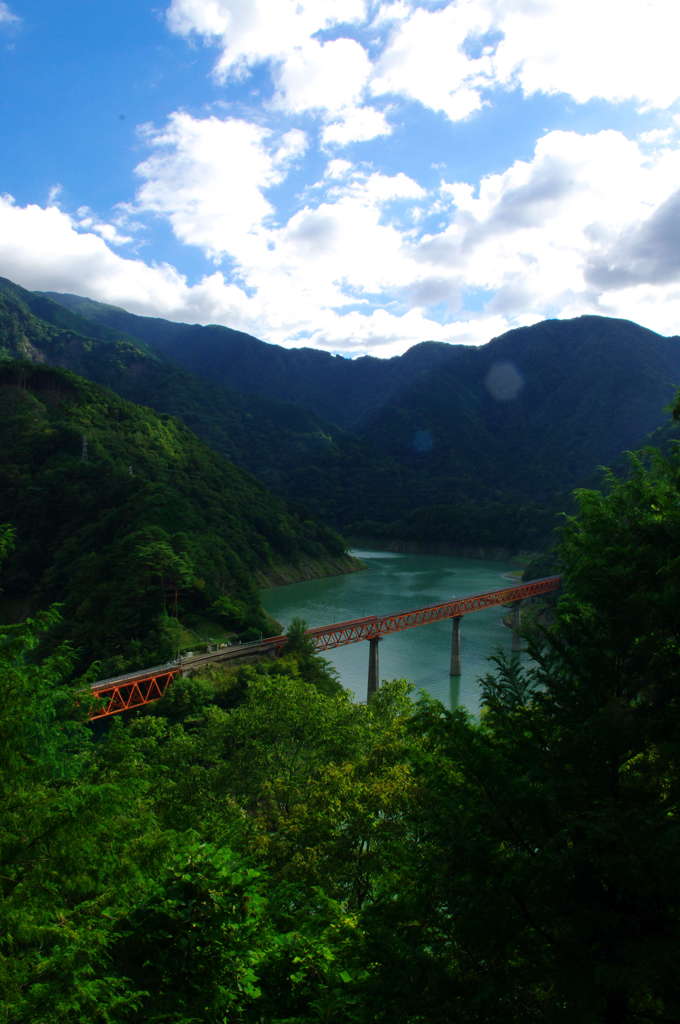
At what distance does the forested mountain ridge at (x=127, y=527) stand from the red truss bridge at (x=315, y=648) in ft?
9.47

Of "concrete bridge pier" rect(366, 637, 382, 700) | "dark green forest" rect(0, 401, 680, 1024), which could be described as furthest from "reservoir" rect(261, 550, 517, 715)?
"dark green forest" rect(0, 401, 680, 1024)

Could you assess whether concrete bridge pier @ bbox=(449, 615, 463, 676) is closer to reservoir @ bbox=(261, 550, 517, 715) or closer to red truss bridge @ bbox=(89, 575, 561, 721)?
red truss bridge @ bbox=(89, 575, 561, 721)

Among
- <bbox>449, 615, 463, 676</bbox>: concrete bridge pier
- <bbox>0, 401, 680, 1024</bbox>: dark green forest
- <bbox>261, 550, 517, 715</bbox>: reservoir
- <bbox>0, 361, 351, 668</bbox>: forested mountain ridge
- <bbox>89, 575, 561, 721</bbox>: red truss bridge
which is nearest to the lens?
<bbox>0, 401, 680, 1024</bbox>: dark green forest

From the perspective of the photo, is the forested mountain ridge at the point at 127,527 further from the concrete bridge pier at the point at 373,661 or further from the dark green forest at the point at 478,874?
the dark green forest at the point at 478,874

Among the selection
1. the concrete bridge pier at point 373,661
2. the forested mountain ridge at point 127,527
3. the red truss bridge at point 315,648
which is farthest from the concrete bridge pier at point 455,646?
the forested mountain ridge at point 127,527

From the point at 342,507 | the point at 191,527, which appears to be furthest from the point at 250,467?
the point at 191,527

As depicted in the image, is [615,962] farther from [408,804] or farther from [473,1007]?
[408,804]

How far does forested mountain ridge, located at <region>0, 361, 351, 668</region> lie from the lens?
142 ft

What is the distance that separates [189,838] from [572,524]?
561cm

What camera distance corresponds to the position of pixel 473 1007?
4070 mm

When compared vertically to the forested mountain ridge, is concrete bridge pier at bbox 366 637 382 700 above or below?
below

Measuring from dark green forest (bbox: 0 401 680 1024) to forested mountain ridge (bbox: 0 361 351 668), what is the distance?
106ft

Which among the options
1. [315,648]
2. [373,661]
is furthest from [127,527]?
[373,661]

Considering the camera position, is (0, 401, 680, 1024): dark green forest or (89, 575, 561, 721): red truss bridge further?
(89, 575, 561, 721): red truss bridge
